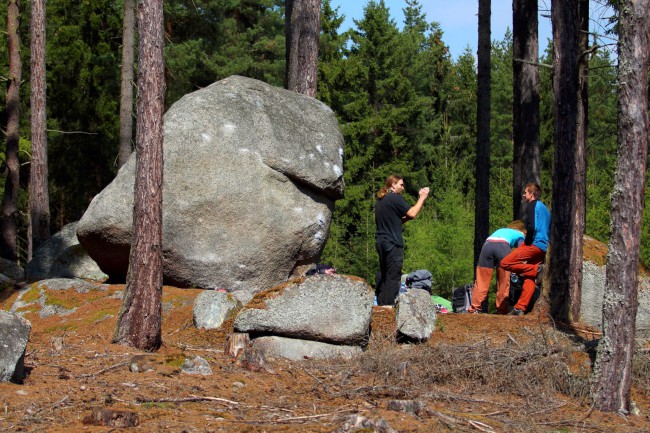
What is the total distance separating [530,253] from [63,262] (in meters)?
7.47

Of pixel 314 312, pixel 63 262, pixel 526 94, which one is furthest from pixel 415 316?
pixel 63 262

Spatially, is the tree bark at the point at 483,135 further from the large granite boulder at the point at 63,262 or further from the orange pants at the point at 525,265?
the large granite boulder at the point at 63,262

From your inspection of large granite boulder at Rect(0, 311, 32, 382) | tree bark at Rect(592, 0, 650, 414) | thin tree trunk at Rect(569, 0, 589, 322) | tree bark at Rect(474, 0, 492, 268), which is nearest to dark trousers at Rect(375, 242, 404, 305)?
thin tree trunk at Rect(569, 0, 589, 322)

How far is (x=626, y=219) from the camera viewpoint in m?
7.06

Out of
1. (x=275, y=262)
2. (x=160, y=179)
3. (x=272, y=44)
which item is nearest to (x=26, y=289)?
(x=275, y=262)

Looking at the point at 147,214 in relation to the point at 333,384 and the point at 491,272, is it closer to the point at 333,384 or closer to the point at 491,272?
the point at 333,384

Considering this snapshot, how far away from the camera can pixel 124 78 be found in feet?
64.0

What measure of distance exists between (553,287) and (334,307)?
9.53ft

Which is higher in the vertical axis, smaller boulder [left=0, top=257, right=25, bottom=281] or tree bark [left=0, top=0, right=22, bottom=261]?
tree bark [left=0, top=0, right=22, bottom=261]

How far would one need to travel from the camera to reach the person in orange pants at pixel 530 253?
10.8 m

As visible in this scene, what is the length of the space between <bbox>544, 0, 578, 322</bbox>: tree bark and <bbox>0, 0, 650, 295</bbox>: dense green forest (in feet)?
26.4

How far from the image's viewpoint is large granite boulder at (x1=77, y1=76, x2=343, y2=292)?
36.2 ft

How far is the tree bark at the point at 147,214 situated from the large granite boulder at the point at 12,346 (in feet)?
5.07

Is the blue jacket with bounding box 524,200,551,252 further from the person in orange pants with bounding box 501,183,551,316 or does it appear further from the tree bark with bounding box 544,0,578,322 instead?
the tree bark with bounding box 544,0,578,322
